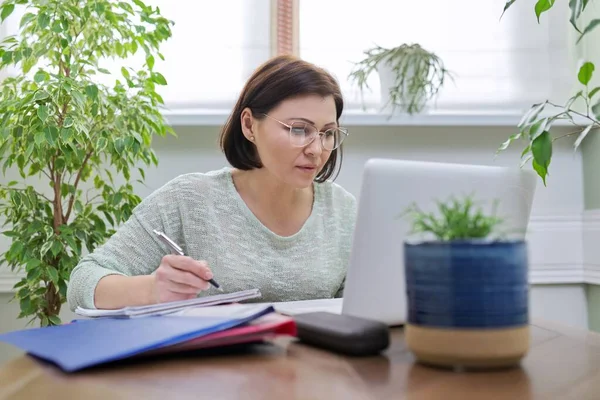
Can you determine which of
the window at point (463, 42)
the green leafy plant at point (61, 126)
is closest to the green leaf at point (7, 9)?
the green leafy plant at point (61, 126)

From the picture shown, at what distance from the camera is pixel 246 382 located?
0.66m

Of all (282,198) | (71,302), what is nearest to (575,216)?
(282,198)

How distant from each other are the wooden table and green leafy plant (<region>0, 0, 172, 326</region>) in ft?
3.91

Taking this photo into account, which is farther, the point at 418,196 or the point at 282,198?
the point at 282,198

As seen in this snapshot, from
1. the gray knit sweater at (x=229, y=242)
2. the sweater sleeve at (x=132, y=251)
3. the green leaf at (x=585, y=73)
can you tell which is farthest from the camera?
the gray knit sweater at (x=229, y=242)

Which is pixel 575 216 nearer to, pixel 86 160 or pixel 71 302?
pixel 86 160

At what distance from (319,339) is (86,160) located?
1.44m

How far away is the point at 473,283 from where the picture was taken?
646mm

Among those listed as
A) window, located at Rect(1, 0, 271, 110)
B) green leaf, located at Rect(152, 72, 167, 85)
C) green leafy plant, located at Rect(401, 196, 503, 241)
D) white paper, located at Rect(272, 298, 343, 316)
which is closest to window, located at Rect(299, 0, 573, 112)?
window, located at Rect(1, 0, 271, 110)

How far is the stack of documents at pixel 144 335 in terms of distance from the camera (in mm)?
728

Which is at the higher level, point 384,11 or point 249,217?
point 384,11

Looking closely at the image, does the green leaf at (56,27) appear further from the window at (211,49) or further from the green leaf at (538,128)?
the green leaf at (538,128)

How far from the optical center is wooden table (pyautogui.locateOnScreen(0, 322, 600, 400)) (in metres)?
0.61

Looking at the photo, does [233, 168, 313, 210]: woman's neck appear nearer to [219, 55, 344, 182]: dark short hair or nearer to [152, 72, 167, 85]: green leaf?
[219, 55, 344, 182]: dark short hair
